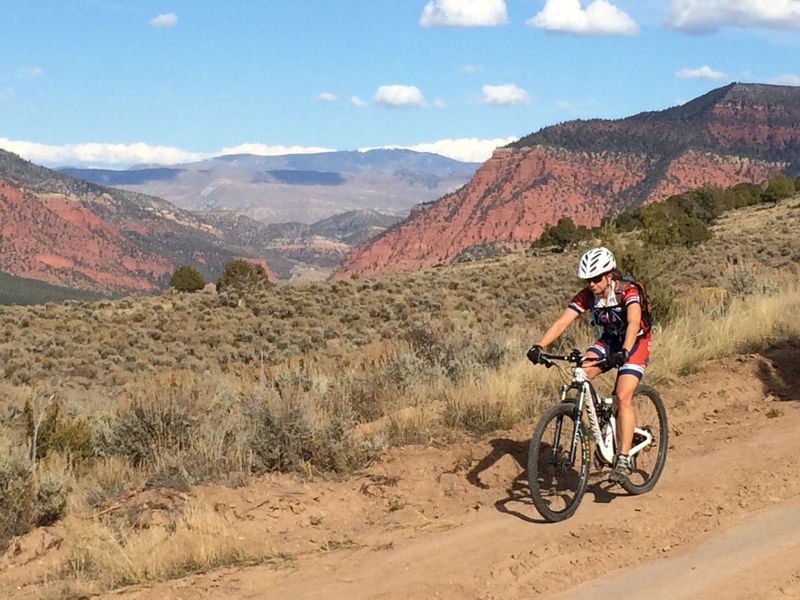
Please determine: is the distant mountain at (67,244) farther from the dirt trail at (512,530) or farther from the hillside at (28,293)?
the dirt trail at (512,530)

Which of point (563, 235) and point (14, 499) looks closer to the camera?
point (14, 499)

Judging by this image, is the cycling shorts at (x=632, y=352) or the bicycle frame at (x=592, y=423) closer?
the bicycle frame at (x=592, y=423)

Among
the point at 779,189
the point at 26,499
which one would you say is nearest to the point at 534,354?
the point at 26,499

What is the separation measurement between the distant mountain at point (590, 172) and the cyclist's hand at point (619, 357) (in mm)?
123619

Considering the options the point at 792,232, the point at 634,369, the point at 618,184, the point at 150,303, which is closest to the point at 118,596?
the point at 634,369

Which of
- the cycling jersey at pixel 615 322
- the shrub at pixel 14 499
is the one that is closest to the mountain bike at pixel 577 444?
the cycling jersey at pixel 615 322

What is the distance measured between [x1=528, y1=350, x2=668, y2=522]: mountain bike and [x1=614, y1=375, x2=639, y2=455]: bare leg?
0.08m

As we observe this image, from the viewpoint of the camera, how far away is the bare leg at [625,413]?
621cm

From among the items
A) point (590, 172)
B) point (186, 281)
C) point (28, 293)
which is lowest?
point (28, 293)

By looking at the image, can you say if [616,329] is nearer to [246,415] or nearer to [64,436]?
[246,415]

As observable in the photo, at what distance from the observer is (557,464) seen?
596 cm

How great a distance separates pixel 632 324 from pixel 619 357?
28 cm

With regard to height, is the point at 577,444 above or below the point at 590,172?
below

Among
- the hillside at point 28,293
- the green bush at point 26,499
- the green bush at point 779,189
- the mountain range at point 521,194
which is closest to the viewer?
the green bush at point 26,499
